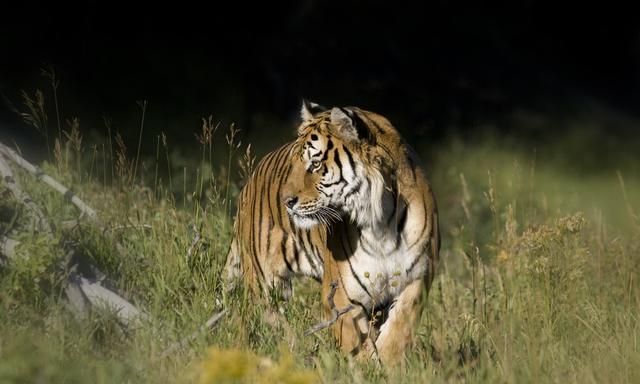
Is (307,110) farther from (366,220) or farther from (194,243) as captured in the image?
(194,243)

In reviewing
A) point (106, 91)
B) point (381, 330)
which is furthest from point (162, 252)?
point (106, 91)

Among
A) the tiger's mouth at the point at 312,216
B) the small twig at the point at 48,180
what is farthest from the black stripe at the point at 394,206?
the small twig at the point at 48,180

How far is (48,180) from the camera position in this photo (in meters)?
5.68

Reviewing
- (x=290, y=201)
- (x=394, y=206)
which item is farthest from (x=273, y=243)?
(x=394, y=206)

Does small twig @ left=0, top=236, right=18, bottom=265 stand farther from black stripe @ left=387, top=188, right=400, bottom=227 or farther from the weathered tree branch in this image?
black stripe @ left=387, top=188, right=400, bottom=227

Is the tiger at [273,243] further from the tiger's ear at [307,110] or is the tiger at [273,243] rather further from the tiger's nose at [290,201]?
the tiger's nose at [290,201]

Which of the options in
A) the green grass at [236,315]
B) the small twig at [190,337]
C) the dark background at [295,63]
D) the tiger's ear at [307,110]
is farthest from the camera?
the dark background at [295,63]

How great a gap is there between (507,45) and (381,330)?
12.2 m

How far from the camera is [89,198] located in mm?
6477

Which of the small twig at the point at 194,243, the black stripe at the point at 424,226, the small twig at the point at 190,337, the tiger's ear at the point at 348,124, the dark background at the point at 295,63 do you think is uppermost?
the tiger's ear at the point at 348,124

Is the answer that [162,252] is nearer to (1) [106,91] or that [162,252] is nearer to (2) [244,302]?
(2) [244,302]

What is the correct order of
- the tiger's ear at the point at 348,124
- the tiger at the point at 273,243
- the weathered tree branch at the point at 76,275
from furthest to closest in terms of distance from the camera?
the tiger at the point at 273,243, the tiger's ear at the point at 348,124, the weathered tree branch at the point at 76,275

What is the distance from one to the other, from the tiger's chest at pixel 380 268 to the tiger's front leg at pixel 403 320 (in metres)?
0.04

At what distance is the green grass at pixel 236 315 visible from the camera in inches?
183
